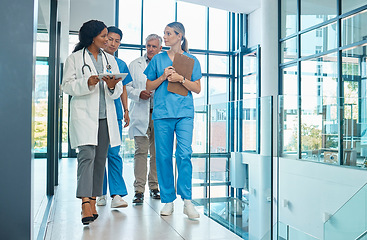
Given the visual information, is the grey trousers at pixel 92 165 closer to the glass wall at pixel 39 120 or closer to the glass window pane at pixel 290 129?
the glass wall at pixel 39 120

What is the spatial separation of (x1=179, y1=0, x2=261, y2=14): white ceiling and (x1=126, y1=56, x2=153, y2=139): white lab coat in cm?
611

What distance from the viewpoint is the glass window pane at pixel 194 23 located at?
10.4 metres

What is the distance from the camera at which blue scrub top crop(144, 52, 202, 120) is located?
2.49m

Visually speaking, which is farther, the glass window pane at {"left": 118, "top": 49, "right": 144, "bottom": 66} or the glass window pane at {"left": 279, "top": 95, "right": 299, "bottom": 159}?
the glass window pane at {"left": 118, "top": 49, "right": 144, "bottom": 66}

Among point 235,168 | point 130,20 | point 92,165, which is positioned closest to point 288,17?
point 130,20

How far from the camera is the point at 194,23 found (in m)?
10.5

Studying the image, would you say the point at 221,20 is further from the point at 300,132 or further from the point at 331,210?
the point at 331,210

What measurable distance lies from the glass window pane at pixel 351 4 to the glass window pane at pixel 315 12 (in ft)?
0.84

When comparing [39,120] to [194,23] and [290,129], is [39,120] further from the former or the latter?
[194,23]

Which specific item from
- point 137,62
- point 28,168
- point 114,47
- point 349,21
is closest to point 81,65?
point 114,47

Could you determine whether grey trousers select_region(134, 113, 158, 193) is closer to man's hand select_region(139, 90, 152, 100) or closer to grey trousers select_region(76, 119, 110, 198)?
man's hand select_region(139, 90, 152, 100)

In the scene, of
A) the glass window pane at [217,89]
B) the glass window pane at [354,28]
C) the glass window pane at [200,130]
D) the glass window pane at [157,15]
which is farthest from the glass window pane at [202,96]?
the glass window pane at [200,130]

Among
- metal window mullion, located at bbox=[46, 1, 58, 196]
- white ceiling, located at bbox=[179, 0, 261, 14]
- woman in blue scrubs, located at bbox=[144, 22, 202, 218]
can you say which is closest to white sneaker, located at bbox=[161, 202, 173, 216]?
woman in blue scrubs, located at bbox=[144, 22, 202, 218]

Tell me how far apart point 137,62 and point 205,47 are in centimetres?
760
